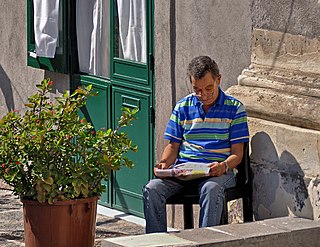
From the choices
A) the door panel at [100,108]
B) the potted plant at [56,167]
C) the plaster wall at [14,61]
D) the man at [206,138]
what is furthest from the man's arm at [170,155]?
the plaster wall at [14,61]

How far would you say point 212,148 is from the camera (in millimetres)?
6672

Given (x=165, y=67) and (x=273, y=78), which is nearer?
(x=273, y=78)

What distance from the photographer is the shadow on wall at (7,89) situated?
10693 mm

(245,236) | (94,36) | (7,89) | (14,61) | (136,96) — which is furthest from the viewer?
(7,89)

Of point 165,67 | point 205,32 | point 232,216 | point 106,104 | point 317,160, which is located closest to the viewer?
point 317,160

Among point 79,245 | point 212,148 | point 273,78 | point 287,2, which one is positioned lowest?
point 79,245

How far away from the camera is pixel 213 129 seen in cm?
668

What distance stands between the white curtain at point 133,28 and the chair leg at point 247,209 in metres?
2.01

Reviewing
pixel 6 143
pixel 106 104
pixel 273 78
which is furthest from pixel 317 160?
pixel 106 104

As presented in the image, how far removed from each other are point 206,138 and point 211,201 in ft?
1.60

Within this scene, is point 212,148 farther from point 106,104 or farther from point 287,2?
point 106,104

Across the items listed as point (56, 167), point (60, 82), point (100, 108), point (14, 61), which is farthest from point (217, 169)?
point (14, 61)

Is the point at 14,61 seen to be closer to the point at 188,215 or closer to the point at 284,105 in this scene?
the point at 188,215

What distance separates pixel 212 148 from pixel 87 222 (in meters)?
0.93
